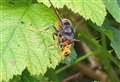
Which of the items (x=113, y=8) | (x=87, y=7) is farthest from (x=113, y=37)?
(x=87, y=7)

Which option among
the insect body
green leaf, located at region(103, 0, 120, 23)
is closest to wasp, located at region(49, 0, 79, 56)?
the insect body

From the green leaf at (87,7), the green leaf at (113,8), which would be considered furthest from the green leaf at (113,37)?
the green leaf at (87,7)

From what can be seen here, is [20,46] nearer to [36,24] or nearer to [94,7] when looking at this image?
[36,24]

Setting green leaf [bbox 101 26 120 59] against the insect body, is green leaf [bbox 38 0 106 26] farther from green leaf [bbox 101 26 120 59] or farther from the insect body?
green leaf [bbox 101 26 120 59]

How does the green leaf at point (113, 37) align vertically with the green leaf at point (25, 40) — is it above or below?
below

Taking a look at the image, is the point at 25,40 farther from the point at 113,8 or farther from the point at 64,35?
the point at 113,8

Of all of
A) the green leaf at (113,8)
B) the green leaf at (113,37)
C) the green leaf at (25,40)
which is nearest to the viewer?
the green leaf at (25,40)

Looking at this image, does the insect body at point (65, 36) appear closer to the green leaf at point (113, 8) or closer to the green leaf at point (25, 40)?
the green leaf at point (25, 40)
